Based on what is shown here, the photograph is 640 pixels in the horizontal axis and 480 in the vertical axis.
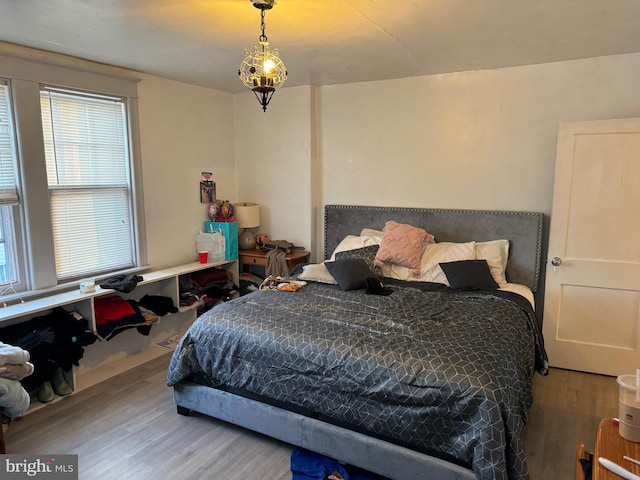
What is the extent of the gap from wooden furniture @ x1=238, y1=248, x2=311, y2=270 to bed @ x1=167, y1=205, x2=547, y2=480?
1.02m

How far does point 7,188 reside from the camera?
296 cm

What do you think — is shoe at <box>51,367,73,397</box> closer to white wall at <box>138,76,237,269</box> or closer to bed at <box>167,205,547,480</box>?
bed at <box>167,205,547,480</box>

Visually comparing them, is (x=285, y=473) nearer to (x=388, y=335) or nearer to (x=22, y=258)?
(x=388, y=335)

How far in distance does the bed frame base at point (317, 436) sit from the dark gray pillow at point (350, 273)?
3.92 feet

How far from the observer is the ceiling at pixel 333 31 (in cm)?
227

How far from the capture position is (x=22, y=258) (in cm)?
307

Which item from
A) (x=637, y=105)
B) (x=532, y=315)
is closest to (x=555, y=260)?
(x=532, y=315)

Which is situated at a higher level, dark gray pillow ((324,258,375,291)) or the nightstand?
dark gray pillow ((324,258,375,291))

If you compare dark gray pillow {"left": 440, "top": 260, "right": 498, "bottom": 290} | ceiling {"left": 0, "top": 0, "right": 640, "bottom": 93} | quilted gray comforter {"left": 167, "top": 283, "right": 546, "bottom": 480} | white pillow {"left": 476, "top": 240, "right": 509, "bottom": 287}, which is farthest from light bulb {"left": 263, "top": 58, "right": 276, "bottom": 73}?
white pillow {"left": 476, "top": 240, "right": 509, "bottom": 287}

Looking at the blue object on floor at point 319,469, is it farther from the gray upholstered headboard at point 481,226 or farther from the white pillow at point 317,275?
the gray upholstered headboard at point 481,226

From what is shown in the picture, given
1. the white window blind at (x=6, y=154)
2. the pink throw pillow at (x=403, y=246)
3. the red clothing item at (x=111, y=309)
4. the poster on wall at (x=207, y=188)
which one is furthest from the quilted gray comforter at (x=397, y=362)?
the poster on wall at (x=207, y=188)

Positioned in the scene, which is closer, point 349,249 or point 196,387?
point 196,387

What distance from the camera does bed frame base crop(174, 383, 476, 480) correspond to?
6.76ft

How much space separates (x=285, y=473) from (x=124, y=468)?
88 cm
